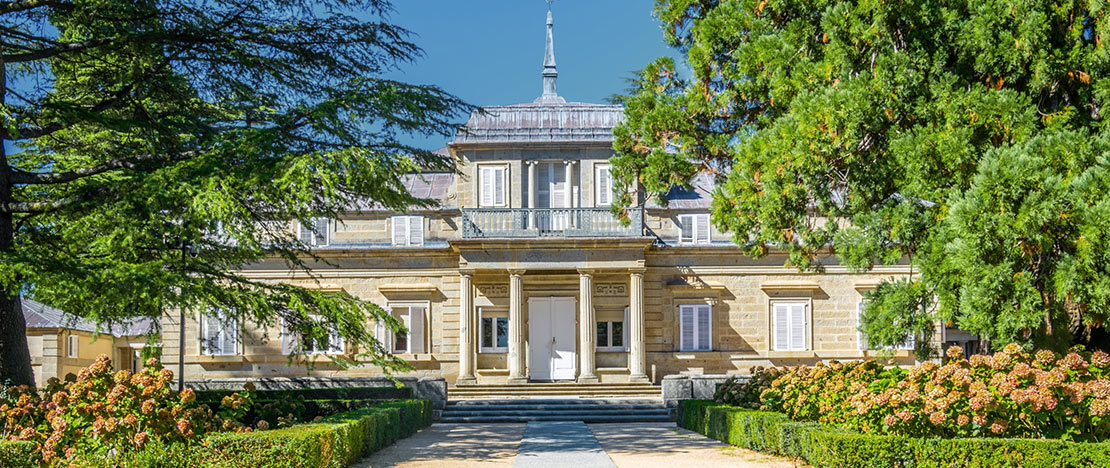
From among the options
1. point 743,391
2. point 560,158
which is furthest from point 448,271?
point 743,391

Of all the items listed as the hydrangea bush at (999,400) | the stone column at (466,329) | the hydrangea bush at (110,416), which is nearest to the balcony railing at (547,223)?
the stone column at (466,329)

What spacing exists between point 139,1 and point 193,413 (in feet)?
18.9

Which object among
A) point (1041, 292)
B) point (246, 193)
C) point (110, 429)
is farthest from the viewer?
point (246, 193)

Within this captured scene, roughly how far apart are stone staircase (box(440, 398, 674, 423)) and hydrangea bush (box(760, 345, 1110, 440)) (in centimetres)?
1128

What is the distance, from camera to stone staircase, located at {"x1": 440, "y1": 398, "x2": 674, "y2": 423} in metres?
23.6

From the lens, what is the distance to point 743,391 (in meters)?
18.1

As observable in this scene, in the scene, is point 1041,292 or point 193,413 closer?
point 193,413

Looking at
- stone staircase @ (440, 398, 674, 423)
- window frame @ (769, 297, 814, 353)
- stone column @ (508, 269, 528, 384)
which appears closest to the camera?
stone staircase @ (440, 398, 674, 423)

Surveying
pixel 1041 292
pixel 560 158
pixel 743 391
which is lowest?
pixel 743 391

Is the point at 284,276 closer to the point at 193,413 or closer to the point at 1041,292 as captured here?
the point at 193,413

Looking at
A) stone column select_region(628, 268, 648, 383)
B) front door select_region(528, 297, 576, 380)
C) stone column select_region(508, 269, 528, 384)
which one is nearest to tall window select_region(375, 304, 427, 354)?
stone column select_region(508, 269, 528, 384)

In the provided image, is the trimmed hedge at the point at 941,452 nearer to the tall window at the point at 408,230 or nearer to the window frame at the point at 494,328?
the window frame at the point at 494,328

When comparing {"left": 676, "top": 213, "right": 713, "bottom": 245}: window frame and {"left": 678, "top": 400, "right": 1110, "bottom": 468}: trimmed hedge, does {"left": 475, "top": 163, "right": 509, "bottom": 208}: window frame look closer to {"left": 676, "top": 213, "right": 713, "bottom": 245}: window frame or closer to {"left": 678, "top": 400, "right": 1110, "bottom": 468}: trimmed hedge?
{"left": 676, "top": 213, "right": 713, "bottom": 245}: window frame

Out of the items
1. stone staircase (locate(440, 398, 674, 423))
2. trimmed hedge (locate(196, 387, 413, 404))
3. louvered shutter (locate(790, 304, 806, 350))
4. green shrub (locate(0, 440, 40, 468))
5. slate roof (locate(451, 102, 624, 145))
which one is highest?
slate roof (locate(451, 102, 624, 145))
